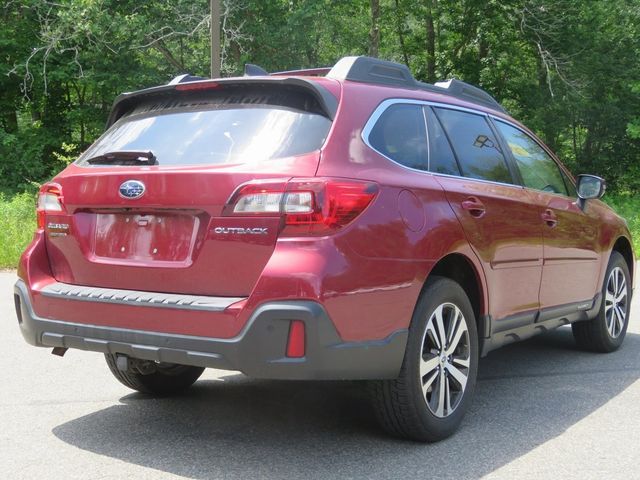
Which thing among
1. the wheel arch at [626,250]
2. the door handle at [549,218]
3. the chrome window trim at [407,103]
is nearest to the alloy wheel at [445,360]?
the chrome window trim at [407,103]

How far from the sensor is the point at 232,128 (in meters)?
3.59

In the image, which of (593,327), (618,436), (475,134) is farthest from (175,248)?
(593,327)

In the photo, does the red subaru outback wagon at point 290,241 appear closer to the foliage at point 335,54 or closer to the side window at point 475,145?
the side window at point 475,145

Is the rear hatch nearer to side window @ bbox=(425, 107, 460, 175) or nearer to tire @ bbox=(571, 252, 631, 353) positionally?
side window @ bbox=(425, 107, 460, 175)

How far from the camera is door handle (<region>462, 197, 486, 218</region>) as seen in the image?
4.09 m

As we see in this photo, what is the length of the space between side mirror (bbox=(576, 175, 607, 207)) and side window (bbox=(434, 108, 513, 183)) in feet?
3.58

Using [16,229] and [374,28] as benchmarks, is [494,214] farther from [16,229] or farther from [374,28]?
[374,28]

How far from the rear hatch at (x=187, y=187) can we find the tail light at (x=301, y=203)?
36mm

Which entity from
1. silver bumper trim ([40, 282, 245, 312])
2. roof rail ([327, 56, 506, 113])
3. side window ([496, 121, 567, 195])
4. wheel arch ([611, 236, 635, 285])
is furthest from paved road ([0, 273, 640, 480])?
roof rail ([327, 56, 506, 113])

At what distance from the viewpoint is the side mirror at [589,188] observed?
559cm

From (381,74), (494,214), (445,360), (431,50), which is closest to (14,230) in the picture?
(381,74)

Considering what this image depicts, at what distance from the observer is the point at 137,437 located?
3.92 meters

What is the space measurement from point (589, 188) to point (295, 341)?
10.8 feet

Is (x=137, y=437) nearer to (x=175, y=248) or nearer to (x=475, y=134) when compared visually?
(x=175, y=248)
